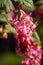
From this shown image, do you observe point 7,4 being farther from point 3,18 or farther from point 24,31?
point 24,31

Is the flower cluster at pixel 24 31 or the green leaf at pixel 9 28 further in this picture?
the flower cluster at pixel 24 31

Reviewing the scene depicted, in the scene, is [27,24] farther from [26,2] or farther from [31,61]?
[31,61]

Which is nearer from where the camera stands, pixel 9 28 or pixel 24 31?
pixel 9 28

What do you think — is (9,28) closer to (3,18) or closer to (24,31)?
(3,18)

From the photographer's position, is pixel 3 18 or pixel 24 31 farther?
pixel 24 31

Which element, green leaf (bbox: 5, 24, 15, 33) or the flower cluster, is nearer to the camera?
green leaf (bbox: 5, 24, 15, 33)

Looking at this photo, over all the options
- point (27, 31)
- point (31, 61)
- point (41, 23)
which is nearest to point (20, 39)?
point (27, 31)

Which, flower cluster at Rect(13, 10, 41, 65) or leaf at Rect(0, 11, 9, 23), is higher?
leaf at Rect(0, 11, 9, 23)


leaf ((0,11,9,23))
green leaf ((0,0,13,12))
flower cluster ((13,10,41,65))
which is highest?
green leaf ((0,0,13,12))

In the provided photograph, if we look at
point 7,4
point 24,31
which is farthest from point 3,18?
point 24,31

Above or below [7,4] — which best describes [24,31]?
below

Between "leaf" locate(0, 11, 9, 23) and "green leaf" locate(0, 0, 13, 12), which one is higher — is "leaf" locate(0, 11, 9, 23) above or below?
below
